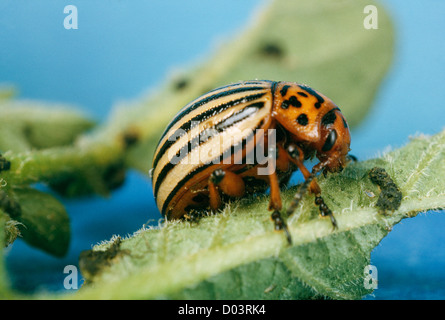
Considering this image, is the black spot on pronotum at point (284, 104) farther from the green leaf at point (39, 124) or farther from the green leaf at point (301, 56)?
the green leaf at point (39, 124)

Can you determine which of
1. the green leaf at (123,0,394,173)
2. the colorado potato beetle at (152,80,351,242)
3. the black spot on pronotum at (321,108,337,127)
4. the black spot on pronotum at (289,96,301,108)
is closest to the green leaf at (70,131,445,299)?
the colorado potato beetle at (152,80,351,242)

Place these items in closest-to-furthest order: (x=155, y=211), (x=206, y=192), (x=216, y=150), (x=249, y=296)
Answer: (x=249, y=296) < (x=216, y=150) < (x=206, y=192) < (x=155, y=211)

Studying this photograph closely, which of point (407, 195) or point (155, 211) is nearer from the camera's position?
point (407, 195)

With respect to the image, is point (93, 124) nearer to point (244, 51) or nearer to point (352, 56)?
point (244, 51)

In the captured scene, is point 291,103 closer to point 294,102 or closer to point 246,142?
point 294,102

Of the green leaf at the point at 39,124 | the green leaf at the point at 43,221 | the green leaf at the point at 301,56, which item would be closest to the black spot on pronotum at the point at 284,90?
the green leaf at the point at 43,221

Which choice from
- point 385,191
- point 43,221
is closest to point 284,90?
point 385,191
